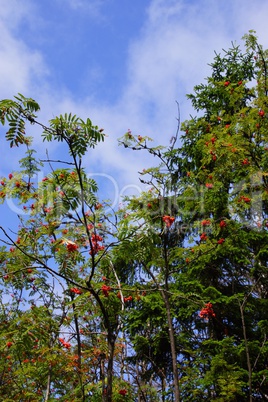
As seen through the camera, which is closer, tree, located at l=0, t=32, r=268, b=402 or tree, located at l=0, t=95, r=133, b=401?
tree, located at l=0, t=95, r=133, b=401

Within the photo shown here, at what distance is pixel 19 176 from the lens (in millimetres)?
8102

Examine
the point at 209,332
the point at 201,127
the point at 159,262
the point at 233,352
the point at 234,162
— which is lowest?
the point at 233,352

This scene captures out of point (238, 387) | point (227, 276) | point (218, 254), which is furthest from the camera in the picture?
point (227, 276)

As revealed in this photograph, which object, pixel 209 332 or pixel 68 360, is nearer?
pixel 68 360

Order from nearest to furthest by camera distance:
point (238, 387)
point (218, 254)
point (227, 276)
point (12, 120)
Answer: point (12, 120)
point (238, 387)
point (218, 254)
point (227, 276)

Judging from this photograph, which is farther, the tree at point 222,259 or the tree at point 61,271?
the tree at point 222,259

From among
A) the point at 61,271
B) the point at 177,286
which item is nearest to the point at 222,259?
the point at 177,286

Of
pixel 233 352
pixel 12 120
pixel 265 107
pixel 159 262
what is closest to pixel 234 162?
pixel 265 107

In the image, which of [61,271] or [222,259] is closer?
[61,271]

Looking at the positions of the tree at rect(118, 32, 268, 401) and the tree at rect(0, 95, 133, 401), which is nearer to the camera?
the tree at rect(0, 95, 133, 401)

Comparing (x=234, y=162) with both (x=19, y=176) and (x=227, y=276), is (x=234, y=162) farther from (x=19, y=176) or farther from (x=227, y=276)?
(x=19, y=176)

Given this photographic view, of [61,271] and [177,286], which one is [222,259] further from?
[61,271]

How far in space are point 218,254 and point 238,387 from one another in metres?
3.00

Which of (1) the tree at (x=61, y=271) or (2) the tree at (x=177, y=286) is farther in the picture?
(2) the tree at (x=177, y=286)
